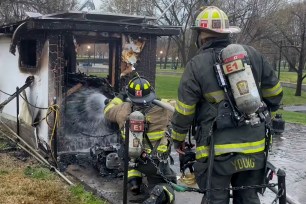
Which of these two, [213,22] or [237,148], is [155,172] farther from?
[213,22]

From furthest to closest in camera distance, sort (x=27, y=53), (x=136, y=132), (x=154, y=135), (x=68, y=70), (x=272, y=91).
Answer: (x=27, y=53) → (x=68, y=70) → (x=154, y=135) → (x=136, y=132) → (x=272, y=91)

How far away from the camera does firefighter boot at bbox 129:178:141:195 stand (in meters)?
5.67

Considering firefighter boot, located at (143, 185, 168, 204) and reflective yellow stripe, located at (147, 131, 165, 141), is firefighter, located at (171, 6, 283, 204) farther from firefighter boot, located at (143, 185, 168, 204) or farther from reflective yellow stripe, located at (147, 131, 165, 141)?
reflective yellow stripe, located at (147, 131, 165, 141)

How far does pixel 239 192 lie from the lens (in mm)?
4059

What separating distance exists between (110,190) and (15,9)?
833 inches

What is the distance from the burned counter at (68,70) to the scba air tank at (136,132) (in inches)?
103

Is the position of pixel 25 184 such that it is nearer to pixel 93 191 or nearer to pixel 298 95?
pixel 93 191

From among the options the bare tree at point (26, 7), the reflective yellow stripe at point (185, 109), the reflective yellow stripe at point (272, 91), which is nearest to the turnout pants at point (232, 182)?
the reflective yellow stripe at point (185, 109)

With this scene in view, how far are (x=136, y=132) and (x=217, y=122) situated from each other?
144cm

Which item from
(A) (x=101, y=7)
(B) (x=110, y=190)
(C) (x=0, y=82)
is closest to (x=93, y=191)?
(B) (x=110, y=190)

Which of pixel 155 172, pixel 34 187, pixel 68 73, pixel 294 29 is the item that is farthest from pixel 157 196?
pixel 294 29

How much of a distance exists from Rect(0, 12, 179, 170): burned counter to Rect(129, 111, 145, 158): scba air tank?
261 centimetres

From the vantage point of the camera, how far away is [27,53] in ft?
30.2

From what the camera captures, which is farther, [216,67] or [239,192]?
[239,192]
